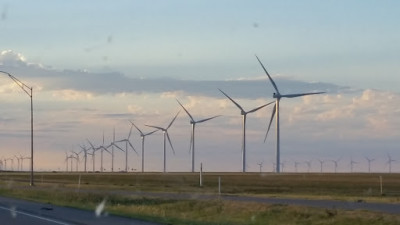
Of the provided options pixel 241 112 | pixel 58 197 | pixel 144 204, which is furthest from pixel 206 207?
pixel 241 112

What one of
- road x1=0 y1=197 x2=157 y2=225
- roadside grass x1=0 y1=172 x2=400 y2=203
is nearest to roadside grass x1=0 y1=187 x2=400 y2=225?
road x1=0 y1=197 x2=157 y2=225

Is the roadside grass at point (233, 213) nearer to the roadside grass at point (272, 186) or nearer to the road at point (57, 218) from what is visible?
the road at point (57, 218)

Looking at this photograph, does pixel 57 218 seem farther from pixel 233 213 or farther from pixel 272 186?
pixel 272 186

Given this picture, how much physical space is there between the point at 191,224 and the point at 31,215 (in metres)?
9.90

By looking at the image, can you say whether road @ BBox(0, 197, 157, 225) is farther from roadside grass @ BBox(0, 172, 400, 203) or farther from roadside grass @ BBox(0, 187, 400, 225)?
roadside grass @ BBox(0, 172, 400, 203)

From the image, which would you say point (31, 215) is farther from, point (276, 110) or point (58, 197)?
point (276, 110)

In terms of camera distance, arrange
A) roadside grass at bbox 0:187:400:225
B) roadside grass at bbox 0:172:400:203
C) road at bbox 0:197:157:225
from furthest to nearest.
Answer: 1. roadside grass at bbox 0:172:400:203
2. roadside grass at bbox 0:187:400:225
3. road at bbox 0:197:157:225

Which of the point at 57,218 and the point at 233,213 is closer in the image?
the point at 57,218

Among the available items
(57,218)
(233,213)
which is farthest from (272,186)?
(57,218)

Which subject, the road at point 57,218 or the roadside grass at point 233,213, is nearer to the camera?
the road at point 57,218

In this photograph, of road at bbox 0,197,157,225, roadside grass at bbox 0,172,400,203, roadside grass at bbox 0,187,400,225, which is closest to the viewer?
road at bbox 0,197,157,225

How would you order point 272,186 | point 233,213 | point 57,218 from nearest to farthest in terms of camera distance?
point 57,218 → point 233,213 → point 272,186

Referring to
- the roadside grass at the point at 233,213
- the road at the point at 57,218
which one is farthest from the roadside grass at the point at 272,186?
the road at the point at 57,218

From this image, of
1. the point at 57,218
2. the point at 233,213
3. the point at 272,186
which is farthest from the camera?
the point at 272,186
